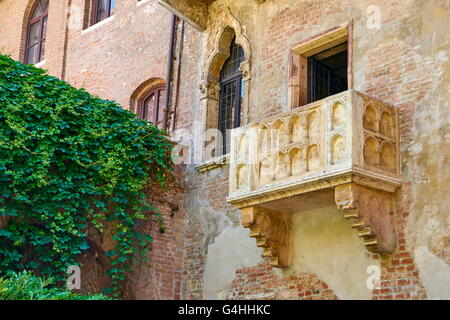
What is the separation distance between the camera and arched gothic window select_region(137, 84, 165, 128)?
52.6 feet

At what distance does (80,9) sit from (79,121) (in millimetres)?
6727

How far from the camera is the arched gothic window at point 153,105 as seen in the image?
16.0 m

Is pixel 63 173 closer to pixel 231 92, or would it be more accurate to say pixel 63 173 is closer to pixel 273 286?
pixel 231 92

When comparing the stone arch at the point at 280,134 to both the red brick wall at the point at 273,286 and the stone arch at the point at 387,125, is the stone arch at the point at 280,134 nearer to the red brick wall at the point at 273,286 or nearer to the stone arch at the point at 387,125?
the stone arch at the point at 387,125

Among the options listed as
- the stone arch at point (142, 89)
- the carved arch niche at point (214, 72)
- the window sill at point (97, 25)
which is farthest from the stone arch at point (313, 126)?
the window sill at point (97, 25)

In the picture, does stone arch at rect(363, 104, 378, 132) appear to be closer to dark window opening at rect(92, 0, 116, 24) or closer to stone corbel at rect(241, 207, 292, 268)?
stone corbel at rect(241, 207, 292, 268)

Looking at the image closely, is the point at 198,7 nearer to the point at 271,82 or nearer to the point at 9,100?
the point at 271,82

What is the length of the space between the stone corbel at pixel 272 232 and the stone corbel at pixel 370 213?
1.58 m

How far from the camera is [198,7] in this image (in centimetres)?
1422

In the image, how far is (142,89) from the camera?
53.7 feet

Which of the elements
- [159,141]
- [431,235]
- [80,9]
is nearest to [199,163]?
[159,141]

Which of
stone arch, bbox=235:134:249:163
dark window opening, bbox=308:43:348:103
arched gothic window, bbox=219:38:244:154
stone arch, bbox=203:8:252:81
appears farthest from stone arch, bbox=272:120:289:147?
stone arch, bbox=203:8:252:81

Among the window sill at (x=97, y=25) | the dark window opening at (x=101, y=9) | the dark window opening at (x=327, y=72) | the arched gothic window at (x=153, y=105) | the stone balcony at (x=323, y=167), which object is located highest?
the dark window opening at (x=101, y=9)

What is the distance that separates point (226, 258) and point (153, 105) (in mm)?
4644
